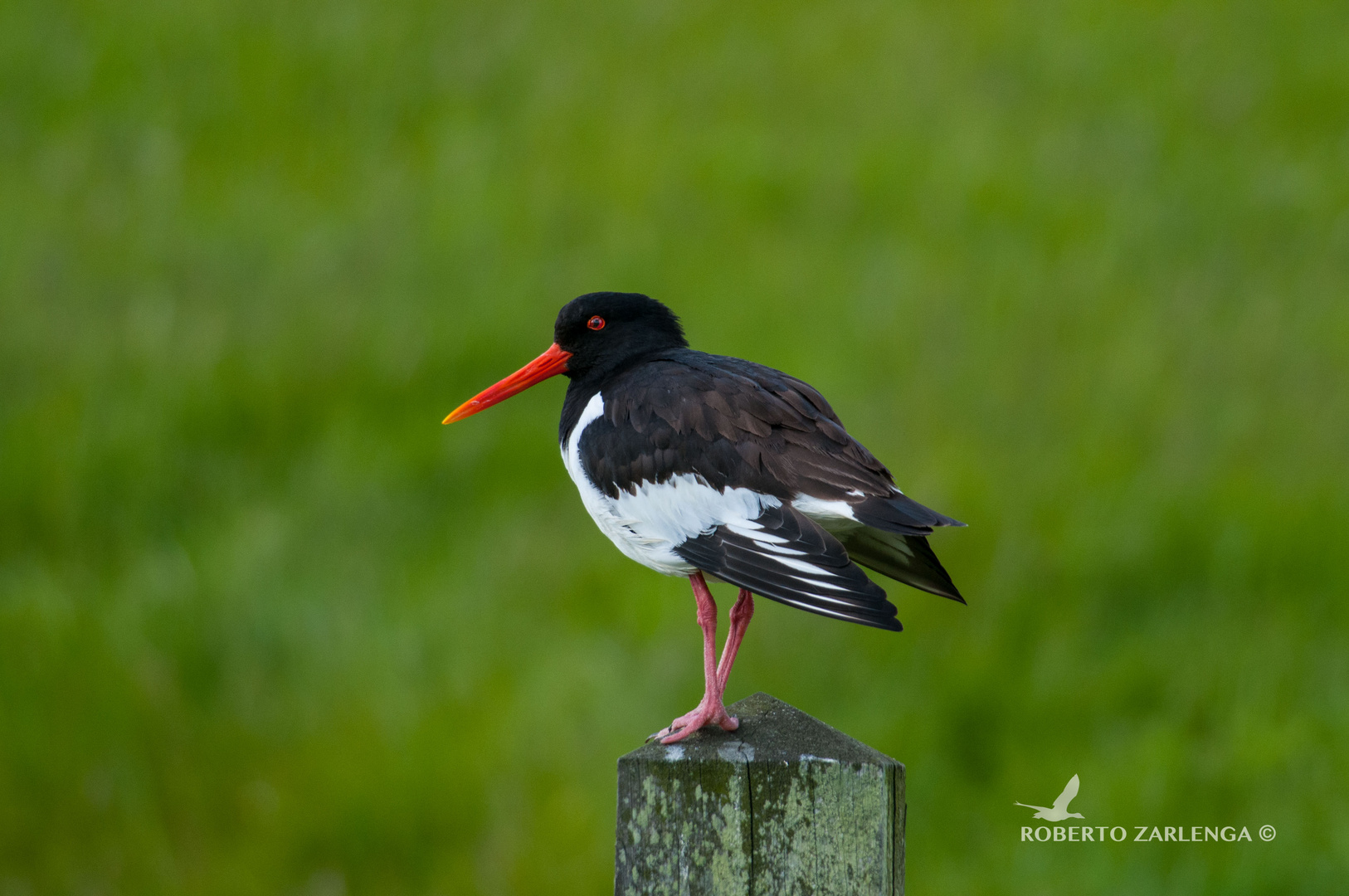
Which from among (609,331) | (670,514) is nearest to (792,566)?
(670,514)

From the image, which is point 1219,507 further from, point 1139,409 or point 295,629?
point 295,629

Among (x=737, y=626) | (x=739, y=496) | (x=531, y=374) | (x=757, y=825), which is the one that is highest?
(x=531, y=374)

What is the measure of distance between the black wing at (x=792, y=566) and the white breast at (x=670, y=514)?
3cm

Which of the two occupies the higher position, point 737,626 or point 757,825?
point 737,626

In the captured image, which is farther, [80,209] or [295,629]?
[80,209]

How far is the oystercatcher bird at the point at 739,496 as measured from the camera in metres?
2.47

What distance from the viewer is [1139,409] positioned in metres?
7.07

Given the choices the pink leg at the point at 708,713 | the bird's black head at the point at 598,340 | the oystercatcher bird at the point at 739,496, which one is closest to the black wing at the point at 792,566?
the oystercatcher bird at the point at 739,496

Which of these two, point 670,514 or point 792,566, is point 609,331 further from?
point 792,566

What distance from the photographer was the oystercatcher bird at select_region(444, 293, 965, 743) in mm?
2469

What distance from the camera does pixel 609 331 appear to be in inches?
133

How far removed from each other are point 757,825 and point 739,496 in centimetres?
77

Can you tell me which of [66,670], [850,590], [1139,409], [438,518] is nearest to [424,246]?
[438,518]

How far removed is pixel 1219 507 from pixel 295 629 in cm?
497
